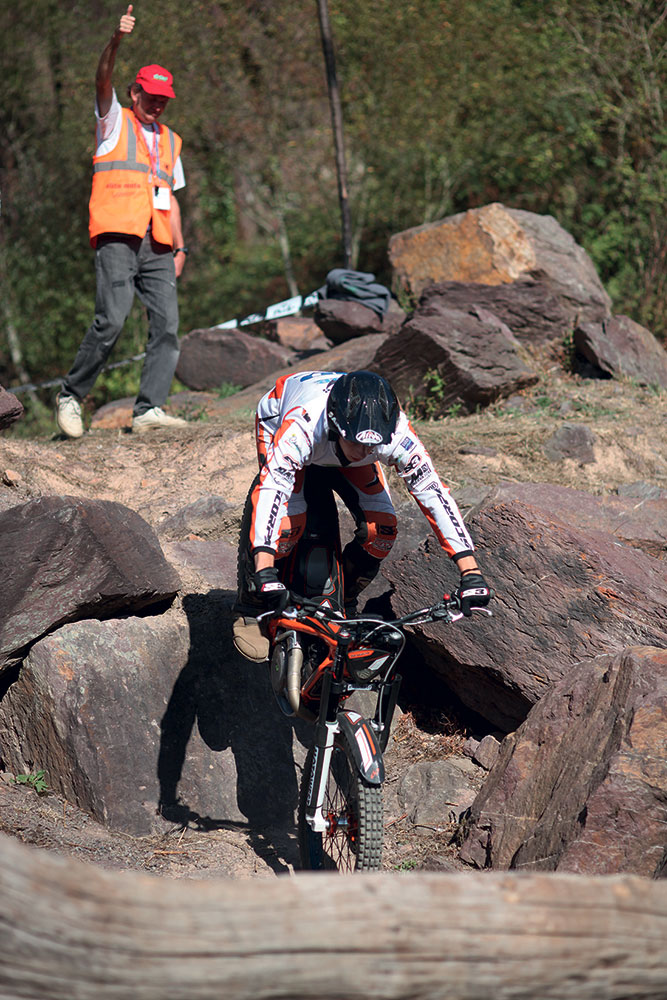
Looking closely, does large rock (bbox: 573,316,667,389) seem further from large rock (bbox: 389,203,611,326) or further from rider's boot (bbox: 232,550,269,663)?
rider's boot (bbox: 232,550,269,663)

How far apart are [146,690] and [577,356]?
5.61m

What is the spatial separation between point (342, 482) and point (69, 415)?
3164mm

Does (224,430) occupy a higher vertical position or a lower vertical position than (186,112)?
lower

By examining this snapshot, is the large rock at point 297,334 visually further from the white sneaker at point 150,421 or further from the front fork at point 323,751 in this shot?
the front fork at point 323,751

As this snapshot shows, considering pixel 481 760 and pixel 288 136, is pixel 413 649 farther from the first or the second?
pixel 288 136

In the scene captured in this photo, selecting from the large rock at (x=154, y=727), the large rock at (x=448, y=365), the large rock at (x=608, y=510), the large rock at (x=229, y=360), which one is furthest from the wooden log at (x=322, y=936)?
the large rock at (x=229, y=360)

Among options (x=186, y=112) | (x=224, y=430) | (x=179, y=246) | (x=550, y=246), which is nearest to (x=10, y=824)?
(x=224, y=430)

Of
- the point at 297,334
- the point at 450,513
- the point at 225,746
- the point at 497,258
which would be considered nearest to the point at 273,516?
the point at 450,513

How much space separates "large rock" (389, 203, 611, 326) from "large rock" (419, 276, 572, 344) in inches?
11.9

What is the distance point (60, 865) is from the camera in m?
1.89

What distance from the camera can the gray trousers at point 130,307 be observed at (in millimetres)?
6465

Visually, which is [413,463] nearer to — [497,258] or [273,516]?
[273,516]

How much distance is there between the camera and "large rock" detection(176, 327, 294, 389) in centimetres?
959

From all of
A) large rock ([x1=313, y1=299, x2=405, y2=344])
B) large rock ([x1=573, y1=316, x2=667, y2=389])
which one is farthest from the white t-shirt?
large rock ([x1=573, y1=316, x2=667, y2=389])
